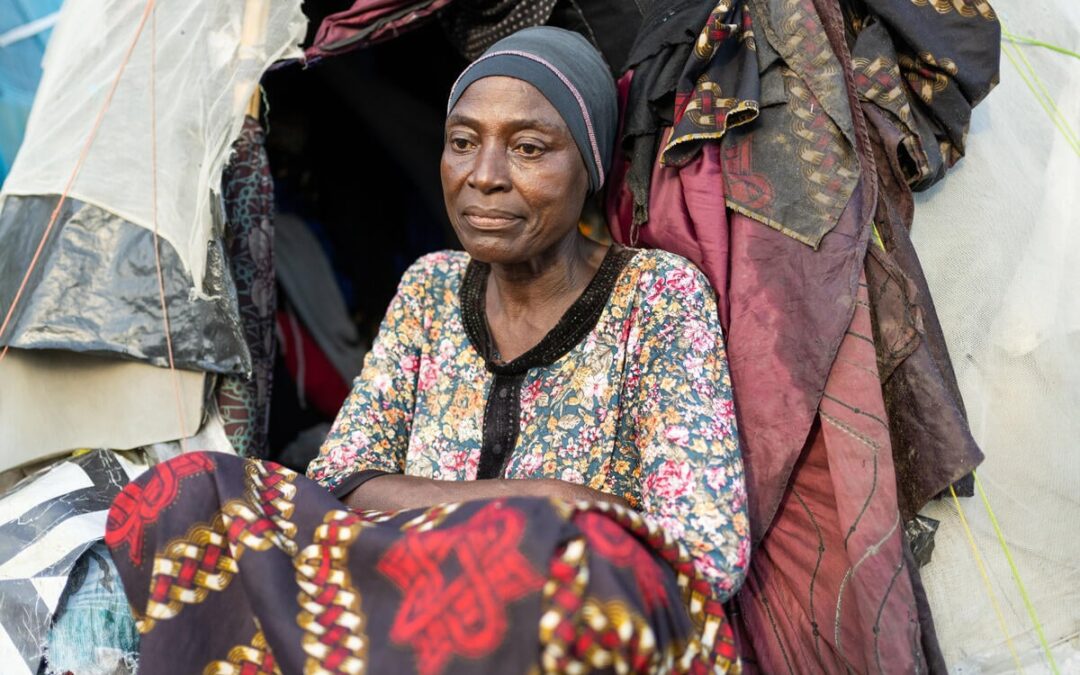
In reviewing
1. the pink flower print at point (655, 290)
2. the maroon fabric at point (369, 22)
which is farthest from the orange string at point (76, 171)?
the pink flower print at point (655, 290)

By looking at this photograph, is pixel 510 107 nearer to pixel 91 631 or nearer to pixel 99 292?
pixel 99 292

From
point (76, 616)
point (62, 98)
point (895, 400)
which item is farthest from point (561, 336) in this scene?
point (62, 98)

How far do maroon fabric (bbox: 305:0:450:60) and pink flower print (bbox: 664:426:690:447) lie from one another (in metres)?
1.40

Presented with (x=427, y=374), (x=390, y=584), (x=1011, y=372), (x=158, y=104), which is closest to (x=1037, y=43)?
(x=1011, y=372)

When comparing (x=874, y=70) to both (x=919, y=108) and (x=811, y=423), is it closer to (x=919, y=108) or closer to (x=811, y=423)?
(x=919, y=108)

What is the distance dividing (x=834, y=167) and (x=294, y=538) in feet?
4.64

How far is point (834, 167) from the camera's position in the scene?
2.25 m

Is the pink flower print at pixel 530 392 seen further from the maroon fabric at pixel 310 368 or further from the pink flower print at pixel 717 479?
the maroon fabric at pixel 310 368

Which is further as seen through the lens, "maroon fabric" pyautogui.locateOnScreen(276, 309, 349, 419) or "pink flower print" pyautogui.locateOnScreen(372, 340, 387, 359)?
"maroon fabric" pyautogui.locateOnScreen(276, 309, 349, 419)

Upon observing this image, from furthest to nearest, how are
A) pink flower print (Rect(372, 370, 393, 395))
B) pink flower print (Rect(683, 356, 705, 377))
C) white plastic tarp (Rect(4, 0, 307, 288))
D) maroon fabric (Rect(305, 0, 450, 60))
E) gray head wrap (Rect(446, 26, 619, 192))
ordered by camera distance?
maroon fabric (Rect(305, 0, 450, 60)) < white plastic tarp (Rect(4, 0, 307, 288)) < pink flower print (Rect(372, 370, 393, 395)) < gray head wrap (Rect(446, 26, 619, 192)) < pink flower print (Rect(683, 356, 705, 377))

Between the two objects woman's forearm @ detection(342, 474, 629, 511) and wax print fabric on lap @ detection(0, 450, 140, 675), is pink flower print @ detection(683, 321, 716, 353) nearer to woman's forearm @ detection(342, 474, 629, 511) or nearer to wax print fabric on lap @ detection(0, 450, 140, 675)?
woman's forearm @ detection(342, 474, 629, 511)

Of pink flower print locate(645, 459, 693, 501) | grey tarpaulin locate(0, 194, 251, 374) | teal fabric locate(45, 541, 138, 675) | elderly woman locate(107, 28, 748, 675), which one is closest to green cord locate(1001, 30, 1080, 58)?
elderly woman locate(107, 28, 748, 675)

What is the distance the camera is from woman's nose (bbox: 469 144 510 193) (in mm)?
2195

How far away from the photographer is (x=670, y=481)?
6.64 ft
